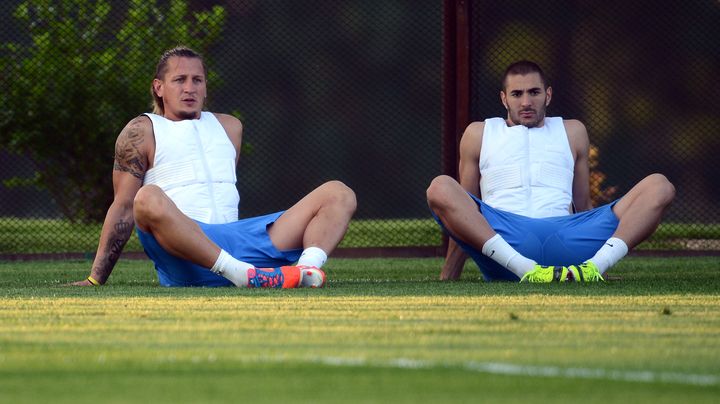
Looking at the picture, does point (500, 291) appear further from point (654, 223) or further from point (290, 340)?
point (290, 340)

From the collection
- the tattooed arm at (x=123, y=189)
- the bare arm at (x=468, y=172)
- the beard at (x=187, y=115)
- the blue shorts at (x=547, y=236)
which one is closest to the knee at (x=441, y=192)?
the blue shorts at (x=547, y=236)

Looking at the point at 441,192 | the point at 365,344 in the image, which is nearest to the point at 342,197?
the point at 441,192

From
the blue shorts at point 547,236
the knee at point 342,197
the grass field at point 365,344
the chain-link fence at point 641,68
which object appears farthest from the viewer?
the chain-link fence at point 641,68

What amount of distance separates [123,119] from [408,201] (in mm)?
1951

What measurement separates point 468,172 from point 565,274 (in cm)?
80

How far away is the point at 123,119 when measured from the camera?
8969 mm

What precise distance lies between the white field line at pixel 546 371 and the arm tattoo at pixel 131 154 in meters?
2.67

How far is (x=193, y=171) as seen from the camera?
538 cm

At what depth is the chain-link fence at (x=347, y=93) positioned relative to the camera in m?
8.60

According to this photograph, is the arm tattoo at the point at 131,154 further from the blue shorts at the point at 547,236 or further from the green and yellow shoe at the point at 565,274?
the green and yellow shoe at the point at 565,274

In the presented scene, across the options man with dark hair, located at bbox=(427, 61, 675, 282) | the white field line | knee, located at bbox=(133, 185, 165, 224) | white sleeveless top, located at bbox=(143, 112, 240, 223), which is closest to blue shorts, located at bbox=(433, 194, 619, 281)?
man with dark hair, located at bbox=(427, 61, 675, 282)

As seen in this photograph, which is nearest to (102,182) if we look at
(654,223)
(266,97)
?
(266,97)

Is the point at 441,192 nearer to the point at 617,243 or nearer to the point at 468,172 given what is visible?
the point at 468,172

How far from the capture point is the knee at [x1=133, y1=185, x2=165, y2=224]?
16.3ft
